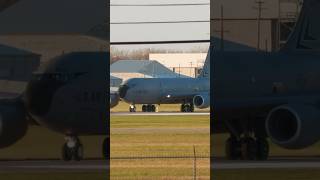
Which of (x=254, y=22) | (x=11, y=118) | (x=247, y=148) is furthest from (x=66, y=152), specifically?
(x=254, y=22)

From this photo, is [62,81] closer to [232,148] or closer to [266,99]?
[232,148]

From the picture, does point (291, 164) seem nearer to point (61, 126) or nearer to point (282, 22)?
point (282, 22)

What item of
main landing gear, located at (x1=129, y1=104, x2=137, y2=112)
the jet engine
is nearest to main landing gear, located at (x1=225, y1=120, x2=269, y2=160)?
the jet engine

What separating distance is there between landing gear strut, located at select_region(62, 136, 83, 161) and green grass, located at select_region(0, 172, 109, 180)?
0.18 m

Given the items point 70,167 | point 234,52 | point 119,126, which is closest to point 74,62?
point 70,167

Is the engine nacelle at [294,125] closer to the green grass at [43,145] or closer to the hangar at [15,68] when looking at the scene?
the green grass at [43,145]

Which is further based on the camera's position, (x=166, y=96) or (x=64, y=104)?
(x=166, y=96)

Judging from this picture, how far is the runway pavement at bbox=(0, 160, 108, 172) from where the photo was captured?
383 inches

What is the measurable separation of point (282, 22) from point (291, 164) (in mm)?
1530

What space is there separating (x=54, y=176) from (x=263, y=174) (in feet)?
7.16

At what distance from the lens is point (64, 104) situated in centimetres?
970

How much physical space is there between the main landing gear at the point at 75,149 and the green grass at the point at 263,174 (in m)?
1.15

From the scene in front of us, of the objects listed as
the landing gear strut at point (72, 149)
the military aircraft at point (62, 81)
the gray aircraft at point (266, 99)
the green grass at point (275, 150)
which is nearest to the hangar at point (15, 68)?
the military aircraft at point (62, 81)

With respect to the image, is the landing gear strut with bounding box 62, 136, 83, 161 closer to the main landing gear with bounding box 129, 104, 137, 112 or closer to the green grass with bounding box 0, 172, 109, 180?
the green grass with bounding box 0, 172, 109, 180
